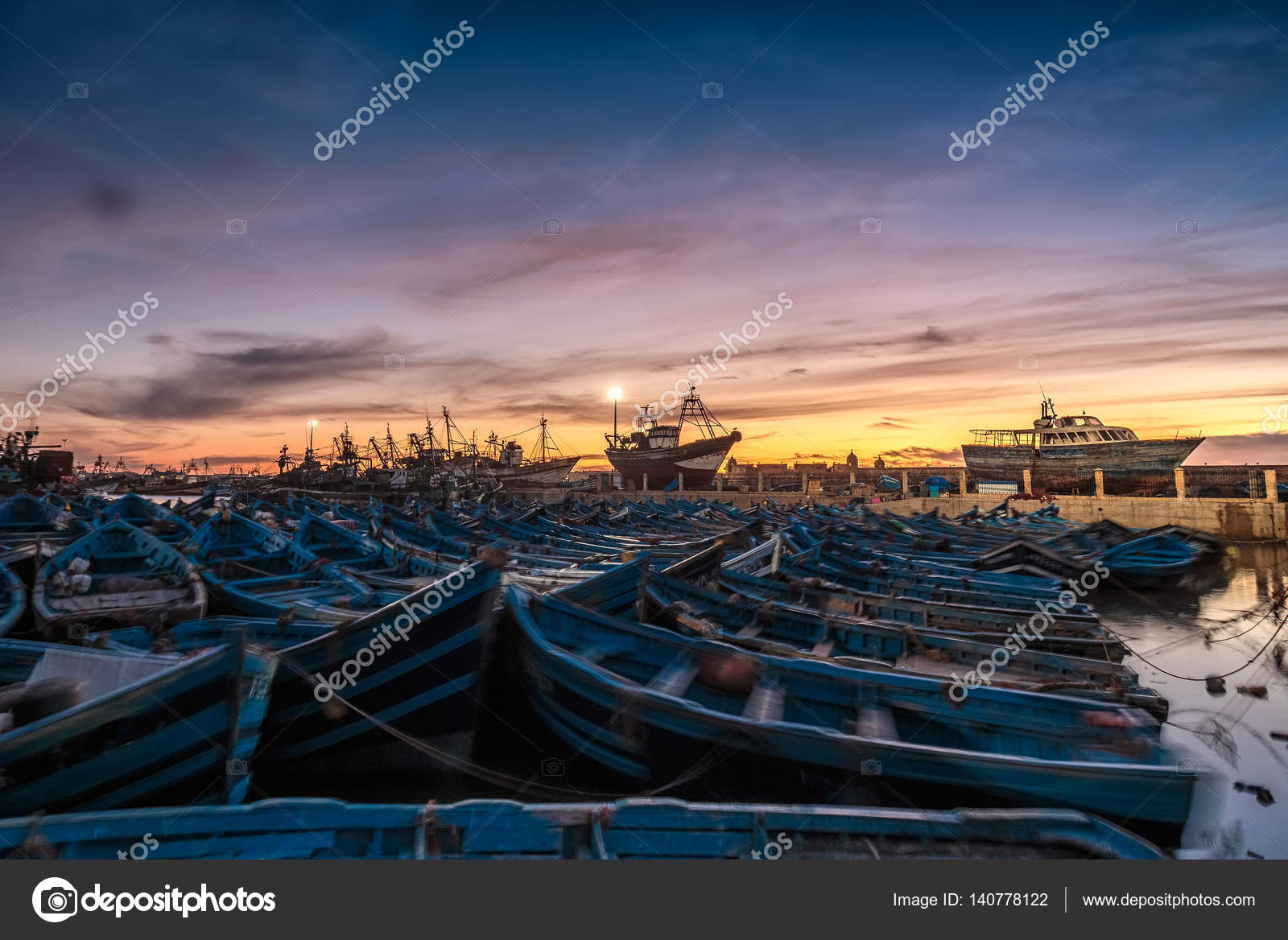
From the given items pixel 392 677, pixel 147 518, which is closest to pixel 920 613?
pixel 392 677

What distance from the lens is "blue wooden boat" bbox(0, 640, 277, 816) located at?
4145mm

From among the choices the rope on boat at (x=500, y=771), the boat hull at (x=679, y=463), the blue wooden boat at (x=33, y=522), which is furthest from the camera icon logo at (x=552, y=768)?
the boat hull at (x=679, y=463)

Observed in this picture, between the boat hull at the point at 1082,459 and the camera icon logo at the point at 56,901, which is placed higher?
the boat hull at the point at 1082,459

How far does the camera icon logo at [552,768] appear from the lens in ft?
24.5

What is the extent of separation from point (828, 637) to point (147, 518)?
18.9 metres

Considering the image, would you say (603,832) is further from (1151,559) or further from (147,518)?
(1151,559)

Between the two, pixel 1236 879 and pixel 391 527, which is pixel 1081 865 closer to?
pixel 1236 879

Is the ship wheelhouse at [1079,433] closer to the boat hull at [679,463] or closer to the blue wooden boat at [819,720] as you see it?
the boat hull at [679,463]

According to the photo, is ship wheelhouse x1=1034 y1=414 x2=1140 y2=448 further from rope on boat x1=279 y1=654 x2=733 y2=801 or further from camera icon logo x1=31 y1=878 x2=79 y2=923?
camera icon logo x1=31 y1=878 x2=79 y2=923

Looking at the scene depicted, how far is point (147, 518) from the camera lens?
691 inches

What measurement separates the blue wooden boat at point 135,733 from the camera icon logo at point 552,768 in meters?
3.55

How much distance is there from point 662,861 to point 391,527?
53.4ft

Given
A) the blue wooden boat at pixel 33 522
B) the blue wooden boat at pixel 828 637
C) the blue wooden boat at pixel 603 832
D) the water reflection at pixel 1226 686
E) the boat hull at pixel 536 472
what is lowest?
the water reflection at pixel 1226 686

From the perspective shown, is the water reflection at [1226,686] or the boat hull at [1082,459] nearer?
the water reflection at [1226,686]
